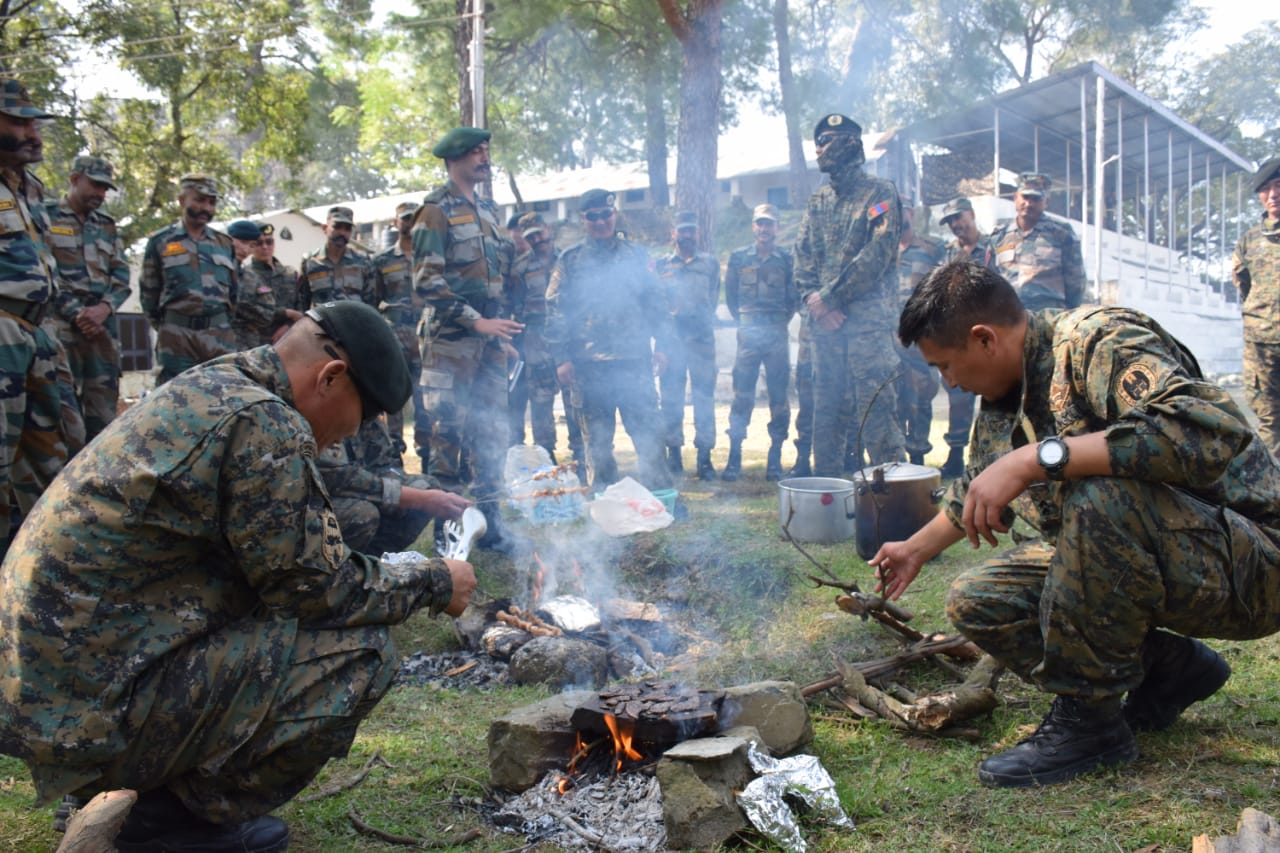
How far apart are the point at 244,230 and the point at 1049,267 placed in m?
8.03

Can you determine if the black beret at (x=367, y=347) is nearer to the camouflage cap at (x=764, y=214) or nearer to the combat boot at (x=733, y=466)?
the combat boot at (x=733, y=466)

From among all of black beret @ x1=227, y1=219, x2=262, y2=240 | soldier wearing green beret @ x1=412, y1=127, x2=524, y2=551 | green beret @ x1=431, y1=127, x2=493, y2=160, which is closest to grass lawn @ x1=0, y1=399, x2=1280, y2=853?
soldier wearing green beret @ x1=412, y1=127, x2=524, y2=551

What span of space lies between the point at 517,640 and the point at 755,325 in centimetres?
516

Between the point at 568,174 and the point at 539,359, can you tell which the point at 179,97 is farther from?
the point at 568,174

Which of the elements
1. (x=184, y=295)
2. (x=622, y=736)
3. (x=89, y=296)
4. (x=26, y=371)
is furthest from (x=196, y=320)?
(x=622, y=736)

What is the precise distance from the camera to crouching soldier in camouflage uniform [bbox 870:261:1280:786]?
2373 mm

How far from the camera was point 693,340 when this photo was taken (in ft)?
28.1

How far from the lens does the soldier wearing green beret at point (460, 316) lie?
5.87 meters

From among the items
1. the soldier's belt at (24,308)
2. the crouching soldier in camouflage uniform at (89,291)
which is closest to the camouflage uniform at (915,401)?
the soldier's belt at (24,308)

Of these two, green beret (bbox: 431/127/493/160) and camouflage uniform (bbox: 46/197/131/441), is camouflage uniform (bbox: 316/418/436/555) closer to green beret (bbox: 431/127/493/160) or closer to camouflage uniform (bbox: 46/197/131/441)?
green beret (bbox: 431/127/493/160)

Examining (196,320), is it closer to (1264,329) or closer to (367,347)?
(367,347)

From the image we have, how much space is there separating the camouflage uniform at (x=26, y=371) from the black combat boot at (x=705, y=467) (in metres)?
5.20

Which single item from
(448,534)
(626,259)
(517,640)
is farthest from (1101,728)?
(626,259)

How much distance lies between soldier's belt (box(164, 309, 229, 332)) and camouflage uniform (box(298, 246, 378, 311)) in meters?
1.28
